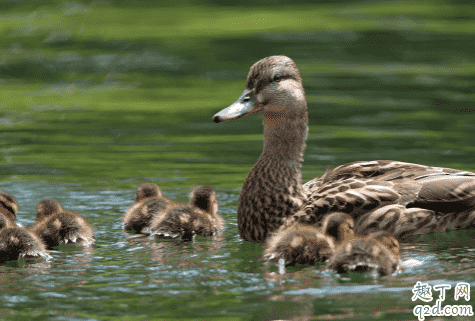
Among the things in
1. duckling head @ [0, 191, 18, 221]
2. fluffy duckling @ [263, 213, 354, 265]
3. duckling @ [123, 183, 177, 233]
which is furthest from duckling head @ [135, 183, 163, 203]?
fluffy duckling @ [263, 213, 354, 265]

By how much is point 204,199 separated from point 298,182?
3.17 ft

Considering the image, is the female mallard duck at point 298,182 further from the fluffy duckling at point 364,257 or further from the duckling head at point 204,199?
the fluffy duckling at point 364,257

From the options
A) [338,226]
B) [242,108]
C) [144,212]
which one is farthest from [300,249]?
[144,212]

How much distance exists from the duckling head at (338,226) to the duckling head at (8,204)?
113 inches

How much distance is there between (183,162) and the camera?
898 cm

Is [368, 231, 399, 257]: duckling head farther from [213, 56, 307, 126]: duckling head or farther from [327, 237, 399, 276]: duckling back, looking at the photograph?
[213, 56, 307, 126]: duckling head

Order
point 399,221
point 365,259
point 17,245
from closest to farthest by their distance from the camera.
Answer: point 365,259, point 17,245, point 399,221

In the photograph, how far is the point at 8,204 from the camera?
23.1ft

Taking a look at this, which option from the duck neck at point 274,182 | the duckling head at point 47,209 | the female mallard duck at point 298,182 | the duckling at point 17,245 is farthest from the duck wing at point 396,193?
the duckling head at point 47,209

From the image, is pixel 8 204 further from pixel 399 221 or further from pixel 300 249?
pixel 399 221

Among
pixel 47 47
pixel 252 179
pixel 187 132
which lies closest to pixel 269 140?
pixel 252 179

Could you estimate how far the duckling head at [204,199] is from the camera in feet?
22.2

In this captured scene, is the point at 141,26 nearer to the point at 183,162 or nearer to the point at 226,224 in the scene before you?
the point at 183,162

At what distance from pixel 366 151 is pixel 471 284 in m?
4.72
